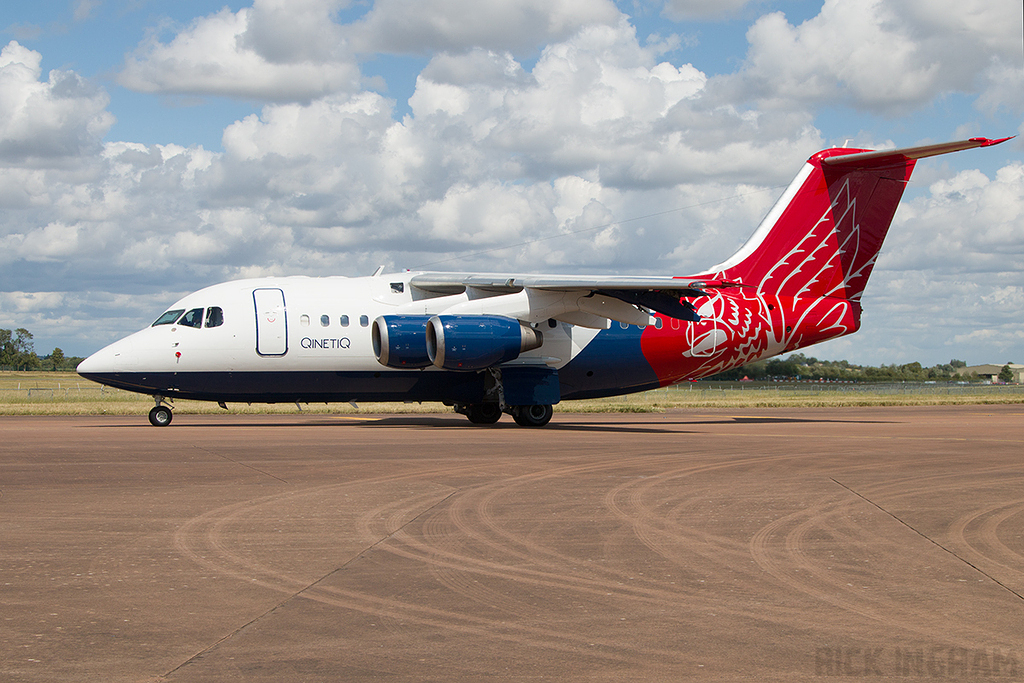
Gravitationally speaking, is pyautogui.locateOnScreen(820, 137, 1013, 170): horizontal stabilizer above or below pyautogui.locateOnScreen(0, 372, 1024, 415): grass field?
above

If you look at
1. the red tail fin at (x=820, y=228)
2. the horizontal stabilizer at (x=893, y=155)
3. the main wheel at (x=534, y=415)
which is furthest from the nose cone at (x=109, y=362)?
the horizontal stabilizer at (x=893, y=155)

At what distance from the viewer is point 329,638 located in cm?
557

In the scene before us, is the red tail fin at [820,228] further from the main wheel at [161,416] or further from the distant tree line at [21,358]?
the distant tree line at [21,358]

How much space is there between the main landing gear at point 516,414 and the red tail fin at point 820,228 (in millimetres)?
6601

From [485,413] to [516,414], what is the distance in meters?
1.44

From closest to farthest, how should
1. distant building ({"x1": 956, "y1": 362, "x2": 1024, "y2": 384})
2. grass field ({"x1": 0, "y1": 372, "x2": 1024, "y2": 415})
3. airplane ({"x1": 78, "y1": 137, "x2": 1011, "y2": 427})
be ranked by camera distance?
airplane ({"x1": 78, "y1": 137, "x2": 1011, "y2": 427}), grass field ({"x1": 0, "y1": 372, "x2": 1024, "y2": 415}), distant building ({"x1": 956, "y1": 362, "x2": 1024, "y2": 384})

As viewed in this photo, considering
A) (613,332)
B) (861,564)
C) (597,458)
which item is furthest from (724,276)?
(861,564)

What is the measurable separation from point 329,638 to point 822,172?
24.8 m

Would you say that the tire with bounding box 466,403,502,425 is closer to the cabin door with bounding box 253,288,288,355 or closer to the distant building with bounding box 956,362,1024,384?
the cabin door with bounding box 253,288,288,355

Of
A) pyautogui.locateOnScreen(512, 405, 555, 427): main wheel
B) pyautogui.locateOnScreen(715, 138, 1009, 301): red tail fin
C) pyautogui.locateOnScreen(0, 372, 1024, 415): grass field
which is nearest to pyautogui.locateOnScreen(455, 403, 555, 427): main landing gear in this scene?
pyautogui.locateOnScreen(512, 405, 555, 427): main wheel

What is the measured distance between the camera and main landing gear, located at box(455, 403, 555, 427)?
25.4 metres

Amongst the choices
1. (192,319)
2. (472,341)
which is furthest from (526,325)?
(192,319)

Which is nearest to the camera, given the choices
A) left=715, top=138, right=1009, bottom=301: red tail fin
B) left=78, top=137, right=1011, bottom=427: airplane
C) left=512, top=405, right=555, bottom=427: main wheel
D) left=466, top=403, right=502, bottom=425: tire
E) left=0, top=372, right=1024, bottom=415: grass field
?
left=78, top=137, right=1011, bottom=427: airplane

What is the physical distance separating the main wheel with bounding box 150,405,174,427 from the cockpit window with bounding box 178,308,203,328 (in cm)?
233
